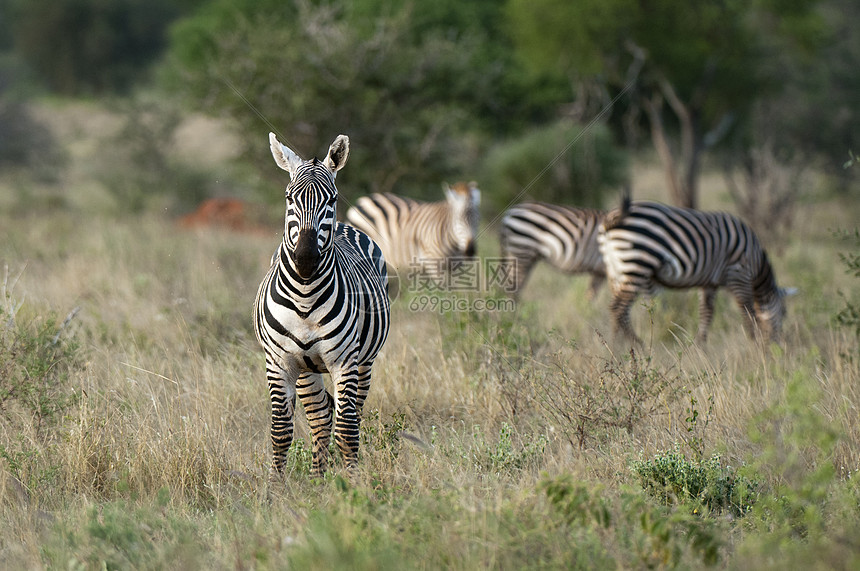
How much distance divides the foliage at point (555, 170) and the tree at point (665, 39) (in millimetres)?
1662

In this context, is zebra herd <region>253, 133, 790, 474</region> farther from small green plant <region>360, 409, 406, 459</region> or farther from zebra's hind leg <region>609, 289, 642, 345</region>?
small green plant <region>360, 409, 406, 459</region>

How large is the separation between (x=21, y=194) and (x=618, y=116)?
1957 centimetres

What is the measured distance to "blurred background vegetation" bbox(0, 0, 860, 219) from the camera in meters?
14.0

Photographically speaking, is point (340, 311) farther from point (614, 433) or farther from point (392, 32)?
point (392, 32)

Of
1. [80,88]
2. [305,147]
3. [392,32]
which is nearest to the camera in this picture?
[305,147]

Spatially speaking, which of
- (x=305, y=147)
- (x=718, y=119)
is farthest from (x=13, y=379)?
(x=718, y=119)

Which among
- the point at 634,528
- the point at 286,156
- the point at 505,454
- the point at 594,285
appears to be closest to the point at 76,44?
the point at 594,285

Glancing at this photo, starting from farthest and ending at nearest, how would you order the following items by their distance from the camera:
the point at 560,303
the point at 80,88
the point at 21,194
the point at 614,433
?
the point at 80,88
the point at 21,194
the point at 560,303
the point at 614,433

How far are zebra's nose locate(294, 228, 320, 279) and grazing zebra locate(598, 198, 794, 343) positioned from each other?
458 centimetres

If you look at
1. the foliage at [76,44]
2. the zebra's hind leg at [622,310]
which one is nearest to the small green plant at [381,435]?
the zebra's hind leg at [622,310]

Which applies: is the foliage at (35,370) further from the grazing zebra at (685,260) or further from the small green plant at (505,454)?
the grazing zebra at (685,260)

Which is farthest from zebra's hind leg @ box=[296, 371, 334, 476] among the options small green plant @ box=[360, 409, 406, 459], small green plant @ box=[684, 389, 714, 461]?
small green plant @ box=[684, 389, 714, 461]

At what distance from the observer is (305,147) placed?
1380 cm

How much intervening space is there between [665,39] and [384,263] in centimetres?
1703
